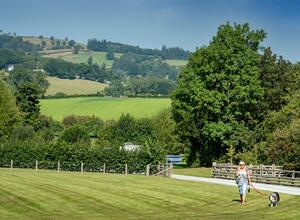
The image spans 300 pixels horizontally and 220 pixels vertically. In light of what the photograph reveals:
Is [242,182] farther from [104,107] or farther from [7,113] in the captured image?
[104,107]

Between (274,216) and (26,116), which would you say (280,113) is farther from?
(26,116)

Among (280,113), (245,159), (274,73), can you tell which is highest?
(274,73)

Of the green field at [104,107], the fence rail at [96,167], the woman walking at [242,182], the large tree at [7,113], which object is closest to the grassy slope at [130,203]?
the woman walking at [242,182]

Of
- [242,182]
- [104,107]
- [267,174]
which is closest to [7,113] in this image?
[104,107]

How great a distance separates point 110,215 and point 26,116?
10248 centimetres

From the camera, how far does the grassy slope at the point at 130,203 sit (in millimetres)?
24312

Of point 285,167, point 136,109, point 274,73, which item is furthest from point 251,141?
point 136,109

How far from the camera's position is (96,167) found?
70.9 metres

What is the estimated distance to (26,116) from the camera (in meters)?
124

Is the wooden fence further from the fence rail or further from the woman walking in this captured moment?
the woman walking

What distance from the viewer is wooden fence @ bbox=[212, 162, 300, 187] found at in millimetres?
44016

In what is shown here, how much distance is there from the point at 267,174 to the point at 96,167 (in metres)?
27.2

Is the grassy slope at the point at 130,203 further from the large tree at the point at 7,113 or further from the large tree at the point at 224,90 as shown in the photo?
the large tree at the point at 7,113

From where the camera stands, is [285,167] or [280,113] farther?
[280,113]
